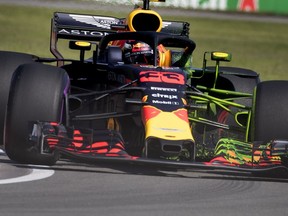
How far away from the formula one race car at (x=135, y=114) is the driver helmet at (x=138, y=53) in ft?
0.04

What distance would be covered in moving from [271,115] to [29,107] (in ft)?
7.45

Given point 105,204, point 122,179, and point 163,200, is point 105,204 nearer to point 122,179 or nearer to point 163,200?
point 163,200

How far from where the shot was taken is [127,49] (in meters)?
11.5

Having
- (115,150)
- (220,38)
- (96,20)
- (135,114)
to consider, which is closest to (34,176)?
(115,150)

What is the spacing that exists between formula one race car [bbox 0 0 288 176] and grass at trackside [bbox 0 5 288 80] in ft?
39.7

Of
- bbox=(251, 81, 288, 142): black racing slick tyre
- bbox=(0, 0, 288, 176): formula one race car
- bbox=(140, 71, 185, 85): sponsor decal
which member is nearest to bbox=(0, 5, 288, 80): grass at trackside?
bbox=(0, 0, 288, 176): formula one race car

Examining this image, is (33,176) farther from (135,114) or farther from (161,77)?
(161,77)

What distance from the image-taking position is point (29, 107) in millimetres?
9297

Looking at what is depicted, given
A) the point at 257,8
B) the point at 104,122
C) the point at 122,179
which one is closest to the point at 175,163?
the point at 122,179

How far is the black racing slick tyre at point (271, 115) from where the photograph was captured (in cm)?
973

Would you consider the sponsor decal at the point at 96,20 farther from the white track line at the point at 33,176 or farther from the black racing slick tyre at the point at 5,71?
the white track line at the point at 33,176

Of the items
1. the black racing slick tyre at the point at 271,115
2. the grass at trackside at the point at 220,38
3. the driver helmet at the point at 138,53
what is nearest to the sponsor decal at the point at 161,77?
the black racing slick tyre at the point at 271,115

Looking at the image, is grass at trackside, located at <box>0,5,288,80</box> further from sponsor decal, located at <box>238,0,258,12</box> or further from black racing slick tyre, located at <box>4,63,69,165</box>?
black racing slick tyre, located at <box>4,63,69,165</box>

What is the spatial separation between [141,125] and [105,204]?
2438 millimetres
